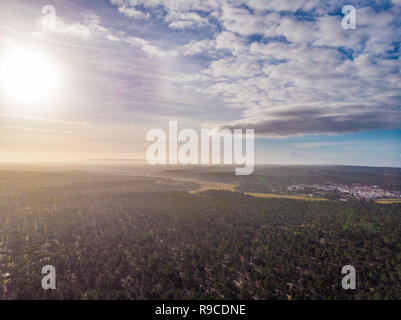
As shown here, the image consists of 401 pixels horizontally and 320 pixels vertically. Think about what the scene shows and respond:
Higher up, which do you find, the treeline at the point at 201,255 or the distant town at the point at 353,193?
the treeline at the point at 201,255

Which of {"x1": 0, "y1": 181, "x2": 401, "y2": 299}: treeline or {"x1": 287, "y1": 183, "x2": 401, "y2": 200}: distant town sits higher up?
{"x1": 0, "y1": 181, "x2": 401, "y2": 299}: treeline

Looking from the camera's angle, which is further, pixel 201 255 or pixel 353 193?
pixel 353 193

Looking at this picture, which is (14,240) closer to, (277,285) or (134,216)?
(134,216)

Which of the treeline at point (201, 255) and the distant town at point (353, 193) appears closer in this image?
the treeline at point (201, 255)

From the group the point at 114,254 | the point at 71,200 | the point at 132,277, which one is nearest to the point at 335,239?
the point at 132,277

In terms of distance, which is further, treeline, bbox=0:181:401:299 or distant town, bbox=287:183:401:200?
distant town, bbox=287:183:401:200

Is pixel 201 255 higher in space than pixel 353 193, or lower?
higher

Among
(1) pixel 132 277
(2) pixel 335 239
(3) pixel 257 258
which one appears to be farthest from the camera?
(2) pixel 335 239
